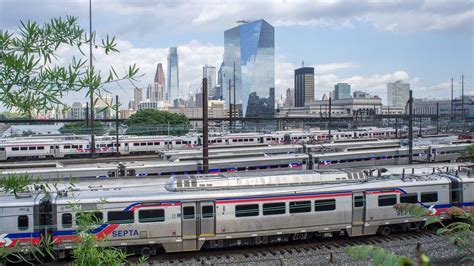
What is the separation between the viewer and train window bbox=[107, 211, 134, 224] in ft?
46.8

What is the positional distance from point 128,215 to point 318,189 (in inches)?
266

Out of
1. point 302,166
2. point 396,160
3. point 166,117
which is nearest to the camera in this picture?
point 302,166

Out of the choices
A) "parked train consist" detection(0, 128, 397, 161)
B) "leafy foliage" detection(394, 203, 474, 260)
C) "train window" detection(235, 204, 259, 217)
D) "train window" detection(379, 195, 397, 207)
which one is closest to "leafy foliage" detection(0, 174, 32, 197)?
"leafy foliage" detection(394, 203, 474, 260)

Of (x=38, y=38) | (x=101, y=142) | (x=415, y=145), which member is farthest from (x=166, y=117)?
(x=38, y=38)

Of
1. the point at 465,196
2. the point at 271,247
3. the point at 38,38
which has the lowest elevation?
the point at 271,247

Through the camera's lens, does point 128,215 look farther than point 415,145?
No

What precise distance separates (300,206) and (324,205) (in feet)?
3.09

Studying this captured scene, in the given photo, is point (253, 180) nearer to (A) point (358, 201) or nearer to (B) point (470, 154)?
(A) point (358, 201)

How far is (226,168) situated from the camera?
88.7 ft

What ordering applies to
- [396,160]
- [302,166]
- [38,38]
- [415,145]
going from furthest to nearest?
1. [415,145]
2. [396,160]
3. [302,166]
4. [38,38]

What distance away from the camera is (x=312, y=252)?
15.2m

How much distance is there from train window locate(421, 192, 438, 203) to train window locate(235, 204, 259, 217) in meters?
7.16

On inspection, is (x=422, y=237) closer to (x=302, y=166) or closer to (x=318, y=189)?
(x=318, y=189)

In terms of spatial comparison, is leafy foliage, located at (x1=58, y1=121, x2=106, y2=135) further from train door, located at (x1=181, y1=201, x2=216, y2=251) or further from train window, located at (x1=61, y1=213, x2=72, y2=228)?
train door, located at (x1=181, y1=201, x2=216, y2=251)
